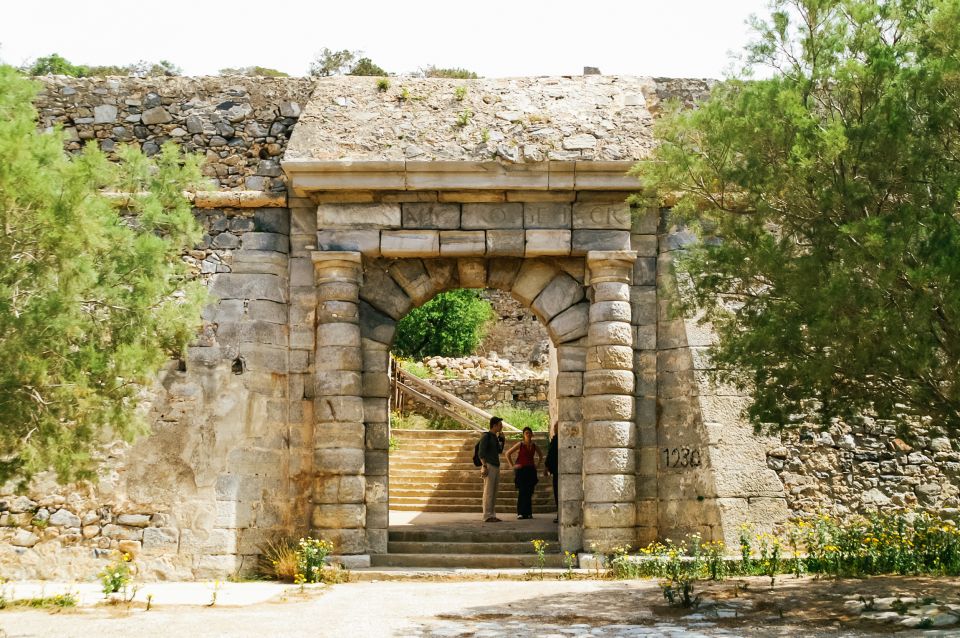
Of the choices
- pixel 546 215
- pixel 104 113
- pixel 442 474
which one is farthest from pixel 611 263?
pixel 442 474

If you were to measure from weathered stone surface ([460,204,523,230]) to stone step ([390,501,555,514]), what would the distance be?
5.87 metres

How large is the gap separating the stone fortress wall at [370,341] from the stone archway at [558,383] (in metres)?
0.02

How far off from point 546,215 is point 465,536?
3584mm

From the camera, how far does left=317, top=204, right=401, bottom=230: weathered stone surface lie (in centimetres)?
1175

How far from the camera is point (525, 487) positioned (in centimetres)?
1495

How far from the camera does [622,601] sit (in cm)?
906

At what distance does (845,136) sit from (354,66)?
21.5 metres

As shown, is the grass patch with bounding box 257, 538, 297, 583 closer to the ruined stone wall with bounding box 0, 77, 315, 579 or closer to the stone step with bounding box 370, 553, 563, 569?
the ruined stone wall with bounding box 0, 77, 315, 579

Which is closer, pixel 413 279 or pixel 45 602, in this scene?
pixel 45 602

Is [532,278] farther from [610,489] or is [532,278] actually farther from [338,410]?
[338,410]

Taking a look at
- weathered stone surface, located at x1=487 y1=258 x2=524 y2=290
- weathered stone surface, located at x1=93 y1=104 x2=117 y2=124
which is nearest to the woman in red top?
weathered stone surface, located at x1=487 y1=258 x2=524 y2=290

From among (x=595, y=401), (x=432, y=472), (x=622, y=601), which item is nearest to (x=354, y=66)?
(x=432, y=472)

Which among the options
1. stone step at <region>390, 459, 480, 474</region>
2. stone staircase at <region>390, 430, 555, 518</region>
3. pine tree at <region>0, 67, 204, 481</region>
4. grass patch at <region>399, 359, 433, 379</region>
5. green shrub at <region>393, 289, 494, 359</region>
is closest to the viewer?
pine tree at <region>0, 67, 204, 481</region>

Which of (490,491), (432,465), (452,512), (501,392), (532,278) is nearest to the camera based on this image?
(532,278)
